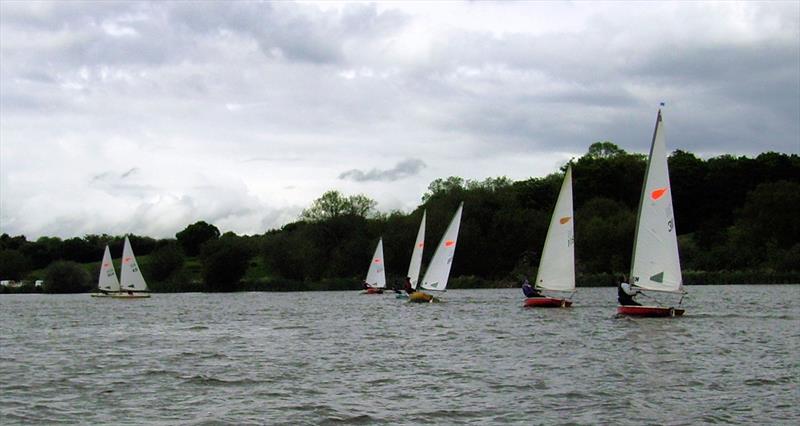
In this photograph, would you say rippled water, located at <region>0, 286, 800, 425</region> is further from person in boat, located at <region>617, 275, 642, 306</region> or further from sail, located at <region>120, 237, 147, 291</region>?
sail, located at <region>120, 237, 147, 291</region>

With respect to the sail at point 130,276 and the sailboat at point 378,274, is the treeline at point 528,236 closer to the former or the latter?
the sailboat at point 378,274

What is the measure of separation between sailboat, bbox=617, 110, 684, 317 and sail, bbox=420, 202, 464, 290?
16.8m

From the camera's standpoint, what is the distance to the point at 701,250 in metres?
95.9

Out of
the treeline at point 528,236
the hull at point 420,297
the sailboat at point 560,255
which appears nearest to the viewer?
the sailboat at point 560,255

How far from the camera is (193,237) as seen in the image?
157 metres

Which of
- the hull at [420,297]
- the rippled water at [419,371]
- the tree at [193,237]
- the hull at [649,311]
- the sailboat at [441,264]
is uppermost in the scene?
the tree at [193,237]

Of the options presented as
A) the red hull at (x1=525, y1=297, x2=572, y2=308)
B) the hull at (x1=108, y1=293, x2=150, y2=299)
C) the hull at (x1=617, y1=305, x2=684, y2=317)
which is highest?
the hull at (x1=108, y1=293, x2=150, y2=299)

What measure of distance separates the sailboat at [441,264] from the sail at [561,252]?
839cm

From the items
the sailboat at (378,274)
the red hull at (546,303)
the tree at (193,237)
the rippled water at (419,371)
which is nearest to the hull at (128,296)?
the sailboat at (378,274)

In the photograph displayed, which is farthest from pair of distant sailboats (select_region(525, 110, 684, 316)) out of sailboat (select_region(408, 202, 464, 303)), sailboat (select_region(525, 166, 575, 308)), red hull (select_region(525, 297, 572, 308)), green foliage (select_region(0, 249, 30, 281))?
green foliage (select_region(0, 249, 30, 281))

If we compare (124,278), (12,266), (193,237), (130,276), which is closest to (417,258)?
(130,276)

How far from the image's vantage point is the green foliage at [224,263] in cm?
9750

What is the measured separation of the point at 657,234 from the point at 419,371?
16211 millimetres

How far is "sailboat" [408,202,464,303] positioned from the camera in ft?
171
